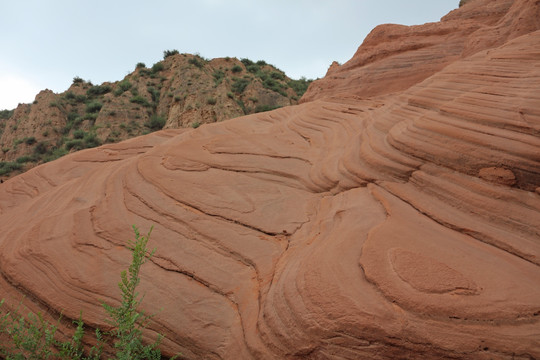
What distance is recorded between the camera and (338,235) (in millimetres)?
3496

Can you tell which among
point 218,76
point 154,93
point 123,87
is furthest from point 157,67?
point 218,76

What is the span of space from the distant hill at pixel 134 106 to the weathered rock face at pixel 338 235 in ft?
59.4

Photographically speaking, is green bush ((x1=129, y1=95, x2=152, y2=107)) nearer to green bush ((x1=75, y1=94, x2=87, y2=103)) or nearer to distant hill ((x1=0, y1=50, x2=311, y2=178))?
distant hill ((x1=0, y1=50, x2=311, y2=178))

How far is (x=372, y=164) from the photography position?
15.0 ft

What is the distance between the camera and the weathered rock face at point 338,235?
99.3 inches

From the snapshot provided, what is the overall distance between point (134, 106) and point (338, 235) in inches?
1136

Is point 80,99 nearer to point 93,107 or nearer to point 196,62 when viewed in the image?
point 93,107

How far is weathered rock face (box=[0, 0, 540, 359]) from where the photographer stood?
2521mm

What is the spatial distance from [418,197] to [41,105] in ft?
111

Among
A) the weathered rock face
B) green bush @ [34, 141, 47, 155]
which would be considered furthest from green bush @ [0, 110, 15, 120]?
the weathered rock face

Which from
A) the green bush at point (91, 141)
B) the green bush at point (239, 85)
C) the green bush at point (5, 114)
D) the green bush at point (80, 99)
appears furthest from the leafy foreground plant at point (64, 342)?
the green bush at point (5, 114)

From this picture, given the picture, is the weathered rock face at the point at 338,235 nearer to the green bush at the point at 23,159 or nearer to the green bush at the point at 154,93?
the green bush at the point at 23,159

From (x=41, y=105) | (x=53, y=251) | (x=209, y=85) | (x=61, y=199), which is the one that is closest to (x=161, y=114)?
(x=209, y=85)

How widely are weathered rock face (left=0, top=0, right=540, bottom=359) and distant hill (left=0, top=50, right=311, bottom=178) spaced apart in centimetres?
1810
